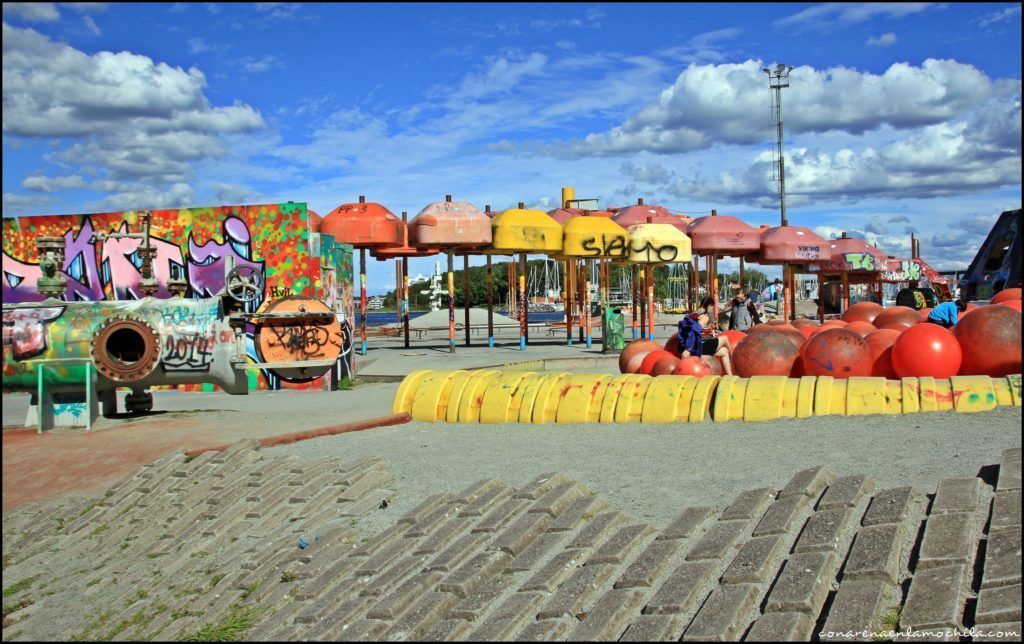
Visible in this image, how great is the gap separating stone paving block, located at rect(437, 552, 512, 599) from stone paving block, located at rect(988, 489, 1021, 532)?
3139 millimetres

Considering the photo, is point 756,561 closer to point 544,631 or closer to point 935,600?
point 935,600

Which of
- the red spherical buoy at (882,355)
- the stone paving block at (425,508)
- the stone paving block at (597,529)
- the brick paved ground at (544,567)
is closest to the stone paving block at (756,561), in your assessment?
the brick paved ground at (544,567)

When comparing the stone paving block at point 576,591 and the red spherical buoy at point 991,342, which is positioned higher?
the red spherical buoy at point 991,342

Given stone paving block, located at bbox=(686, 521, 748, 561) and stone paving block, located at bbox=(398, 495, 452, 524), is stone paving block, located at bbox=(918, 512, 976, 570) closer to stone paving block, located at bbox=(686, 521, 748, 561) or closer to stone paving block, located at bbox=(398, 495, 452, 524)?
stone paving block, located at bbox=(686, 521, 748, 561)

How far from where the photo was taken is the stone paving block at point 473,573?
19.5 feet

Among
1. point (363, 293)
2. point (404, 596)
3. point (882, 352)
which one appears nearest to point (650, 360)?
point (882, 352)

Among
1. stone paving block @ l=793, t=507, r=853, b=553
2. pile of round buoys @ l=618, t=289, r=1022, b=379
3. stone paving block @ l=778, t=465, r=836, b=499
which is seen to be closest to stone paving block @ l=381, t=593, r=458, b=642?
stone paving block @ l=793, t=507, r=853, b=553

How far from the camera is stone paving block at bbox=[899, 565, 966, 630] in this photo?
4738 mm

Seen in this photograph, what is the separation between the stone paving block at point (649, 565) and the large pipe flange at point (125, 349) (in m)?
9.09

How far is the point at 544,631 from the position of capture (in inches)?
205

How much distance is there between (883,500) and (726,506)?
1.08 m

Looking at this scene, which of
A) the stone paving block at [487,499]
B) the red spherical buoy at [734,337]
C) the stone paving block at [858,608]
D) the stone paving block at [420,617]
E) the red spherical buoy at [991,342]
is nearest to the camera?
the stone paving block at [858,608]

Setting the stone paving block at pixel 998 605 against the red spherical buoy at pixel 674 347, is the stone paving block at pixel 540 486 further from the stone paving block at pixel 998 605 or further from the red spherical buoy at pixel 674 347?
the red spherical buoy at pixel 674 347

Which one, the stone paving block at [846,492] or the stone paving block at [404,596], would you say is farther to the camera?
the stone paving block at [846,492]
